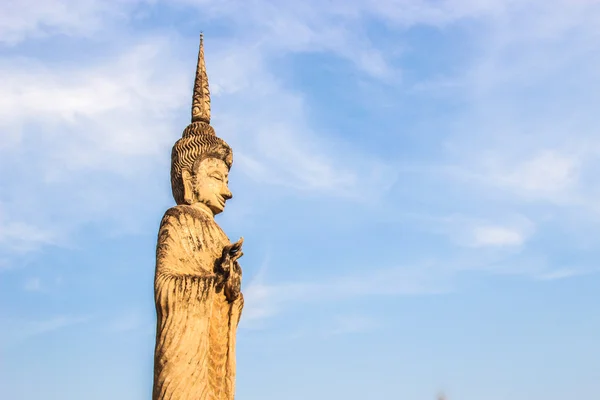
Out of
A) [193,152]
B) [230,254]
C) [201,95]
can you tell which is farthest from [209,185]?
[201,95]

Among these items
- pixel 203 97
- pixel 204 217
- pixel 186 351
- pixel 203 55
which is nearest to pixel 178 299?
pixel 186 351

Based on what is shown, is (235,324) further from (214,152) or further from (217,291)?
(214,152)

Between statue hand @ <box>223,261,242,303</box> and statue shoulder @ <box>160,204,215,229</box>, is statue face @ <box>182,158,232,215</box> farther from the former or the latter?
statue hand @ <box>223,261,242,303</box>

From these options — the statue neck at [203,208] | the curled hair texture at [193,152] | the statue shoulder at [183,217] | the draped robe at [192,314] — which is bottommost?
the draped robe at [192,314]

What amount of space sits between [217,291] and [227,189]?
5.27 ft

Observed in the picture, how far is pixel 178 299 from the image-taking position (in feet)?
31.1

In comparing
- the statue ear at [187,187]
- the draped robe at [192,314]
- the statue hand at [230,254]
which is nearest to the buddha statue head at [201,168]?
the statue ear at [187,187]

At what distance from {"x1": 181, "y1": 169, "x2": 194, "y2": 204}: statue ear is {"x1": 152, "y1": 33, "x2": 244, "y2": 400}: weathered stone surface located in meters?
0.01

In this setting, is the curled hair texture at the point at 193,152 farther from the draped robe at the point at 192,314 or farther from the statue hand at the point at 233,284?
the statue hand at the point at 233,284

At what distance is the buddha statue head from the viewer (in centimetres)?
1093

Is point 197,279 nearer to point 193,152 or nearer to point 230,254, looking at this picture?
point 230,254

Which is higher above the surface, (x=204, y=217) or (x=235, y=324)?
(x=204, y=217)

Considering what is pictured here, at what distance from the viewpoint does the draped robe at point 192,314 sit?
918cm

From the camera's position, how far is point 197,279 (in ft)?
31.7
